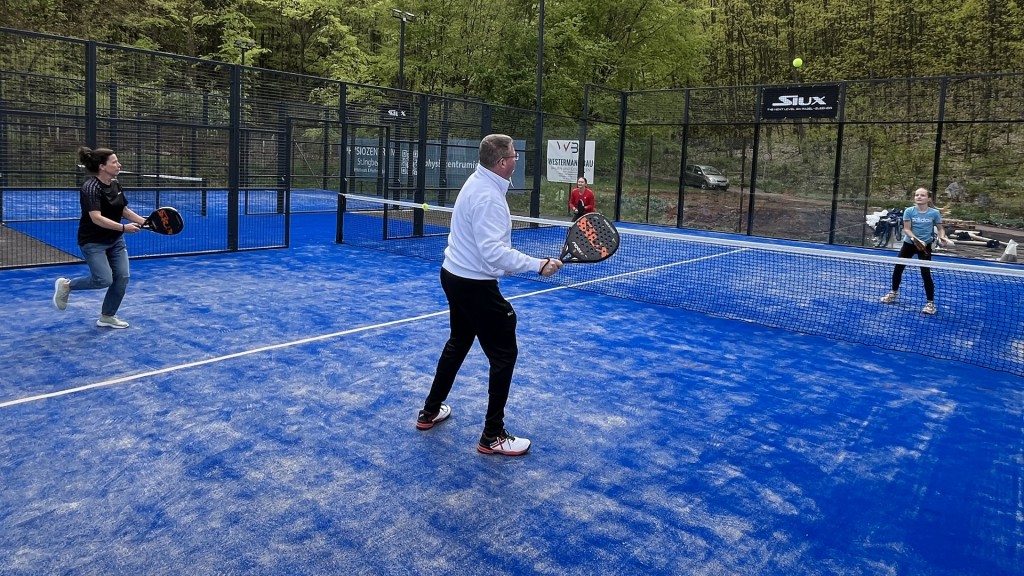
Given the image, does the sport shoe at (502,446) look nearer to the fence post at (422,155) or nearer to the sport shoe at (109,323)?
the sport shoe at (109,323)

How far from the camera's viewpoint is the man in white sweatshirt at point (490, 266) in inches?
182

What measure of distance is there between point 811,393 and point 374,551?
14.3ft

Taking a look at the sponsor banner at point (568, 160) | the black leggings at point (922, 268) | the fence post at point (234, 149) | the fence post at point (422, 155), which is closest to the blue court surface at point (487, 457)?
the black leggings at point (922, 268)

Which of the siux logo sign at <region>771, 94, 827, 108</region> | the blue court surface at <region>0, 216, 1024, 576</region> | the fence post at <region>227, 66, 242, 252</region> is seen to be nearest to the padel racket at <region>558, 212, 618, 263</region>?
the blue court surface at <region>0, 216, 1024, 576</region>

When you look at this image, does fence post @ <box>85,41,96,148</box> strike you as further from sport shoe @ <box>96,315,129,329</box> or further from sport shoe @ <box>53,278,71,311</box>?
sport shoe @ <box>96,315,129,329</box>

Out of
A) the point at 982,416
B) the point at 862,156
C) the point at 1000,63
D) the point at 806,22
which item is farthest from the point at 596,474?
the point at 806,22

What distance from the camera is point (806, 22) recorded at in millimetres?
39062

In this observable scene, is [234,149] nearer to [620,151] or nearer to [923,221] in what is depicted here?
[923,221]

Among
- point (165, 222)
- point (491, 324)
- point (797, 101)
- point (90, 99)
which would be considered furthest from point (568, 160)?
point (491, 324)

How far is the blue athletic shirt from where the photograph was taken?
34.4 feet

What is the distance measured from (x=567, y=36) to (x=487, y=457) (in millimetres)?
28997

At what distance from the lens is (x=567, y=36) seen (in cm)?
3139

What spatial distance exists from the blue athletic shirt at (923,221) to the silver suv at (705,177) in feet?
39.5

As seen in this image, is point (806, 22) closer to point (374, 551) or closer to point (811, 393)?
point (811, 393)
